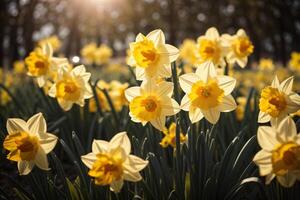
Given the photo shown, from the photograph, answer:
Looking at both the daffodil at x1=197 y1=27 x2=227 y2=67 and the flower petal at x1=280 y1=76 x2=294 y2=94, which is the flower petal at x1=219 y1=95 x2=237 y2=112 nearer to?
the flower petal at x1=280 y1=76 x2=294 y2=94

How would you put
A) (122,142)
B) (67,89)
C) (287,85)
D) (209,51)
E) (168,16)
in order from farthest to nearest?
1. (168,16)
2. (209,51)
3. (67,89)
4. (287,85)
5. (122,142)

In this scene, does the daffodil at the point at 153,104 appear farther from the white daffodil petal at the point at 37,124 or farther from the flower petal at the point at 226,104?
the white daffodil petal at the point at 37,124

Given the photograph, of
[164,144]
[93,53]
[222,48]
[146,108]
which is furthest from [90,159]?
[93,53]

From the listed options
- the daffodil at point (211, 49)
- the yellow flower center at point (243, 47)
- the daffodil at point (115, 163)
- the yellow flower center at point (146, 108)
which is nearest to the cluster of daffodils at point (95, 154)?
Answer: the daffodil at point (115, 163)

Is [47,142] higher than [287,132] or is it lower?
lower

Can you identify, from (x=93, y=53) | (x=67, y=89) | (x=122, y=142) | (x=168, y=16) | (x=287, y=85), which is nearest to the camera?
(x=122, y=142)

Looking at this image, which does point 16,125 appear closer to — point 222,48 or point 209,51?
point 209,51

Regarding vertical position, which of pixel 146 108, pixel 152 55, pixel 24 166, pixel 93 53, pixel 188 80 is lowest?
pixel 93 53

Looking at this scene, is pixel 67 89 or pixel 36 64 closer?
pixel 67 89

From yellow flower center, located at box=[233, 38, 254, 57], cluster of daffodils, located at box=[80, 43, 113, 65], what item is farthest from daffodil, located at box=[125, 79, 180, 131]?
cluster of daffodils, located at box=[80, 43, 113, 65]
